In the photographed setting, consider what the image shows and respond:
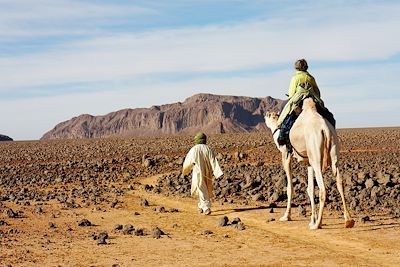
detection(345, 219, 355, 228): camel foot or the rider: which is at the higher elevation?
the rider

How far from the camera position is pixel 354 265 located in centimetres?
900

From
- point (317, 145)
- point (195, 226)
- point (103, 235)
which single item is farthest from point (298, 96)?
point (103, 235)

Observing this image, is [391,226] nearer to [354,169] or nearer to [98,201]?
[98,201]

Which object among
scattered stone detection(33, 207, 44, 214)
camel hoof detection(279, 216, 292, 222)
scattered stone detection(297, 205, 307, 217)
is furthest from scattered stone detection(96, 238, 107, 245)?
scattered stone detection(33, 207, 44, 214)

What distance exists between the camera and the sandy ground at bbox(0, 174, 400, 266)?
381 inches

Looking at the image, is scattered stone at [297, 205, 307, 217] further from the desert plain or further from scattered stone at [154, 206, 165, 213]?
scattered stone at [154, 206, 165, 213]

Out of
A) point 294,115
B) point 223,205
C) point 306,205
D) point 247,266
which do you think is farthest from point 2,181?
point 247,266

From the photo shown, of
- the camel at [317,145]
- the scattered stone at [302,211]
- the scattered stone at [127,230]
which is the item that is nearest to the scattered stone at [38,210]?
the scattered stone at [127,230]

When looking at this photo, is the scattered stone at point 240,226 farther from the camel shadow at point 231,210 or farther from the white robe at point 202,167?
the white robe at point 202,167

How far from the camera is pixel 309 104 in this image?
38.3ft

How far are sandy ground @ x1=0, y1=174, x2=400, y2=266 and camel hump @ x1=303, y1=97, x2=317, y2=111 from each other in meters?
2.27

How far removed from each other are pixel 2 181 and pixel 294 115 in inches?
670

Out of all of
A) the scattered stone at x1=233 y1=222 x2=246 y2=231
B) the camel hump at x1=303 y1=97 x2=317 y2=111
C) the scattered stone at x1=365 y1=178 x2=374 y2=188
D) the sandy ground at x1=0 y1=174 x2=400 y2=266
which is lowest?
the sandy ground at x1=0 y1=174 x2=400 y2=266

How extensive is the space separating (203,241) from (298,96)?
10.9 feet
